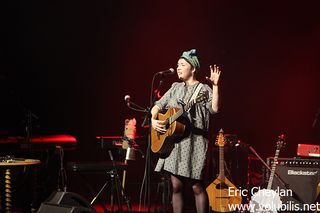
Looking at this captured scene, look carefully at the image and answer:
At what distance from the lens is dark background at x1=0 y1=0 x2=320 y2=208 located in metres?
7.51

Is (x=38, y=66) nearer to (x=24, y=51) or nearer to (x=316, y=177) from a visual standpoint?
(x=24, y=51)

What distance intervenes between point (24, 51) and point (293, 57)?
4.23 m

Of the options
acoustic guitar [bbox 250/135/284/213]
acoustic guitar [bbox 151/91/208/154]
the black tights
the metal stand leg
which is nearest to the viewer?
the black tights

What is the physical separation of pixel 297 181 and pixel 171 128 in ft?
7.90

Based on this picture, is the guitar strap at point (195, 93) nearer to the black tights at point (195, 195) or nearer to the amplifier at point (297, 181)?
the black tights at point (195, 195)

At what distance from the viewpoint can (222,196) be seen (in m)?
6.21

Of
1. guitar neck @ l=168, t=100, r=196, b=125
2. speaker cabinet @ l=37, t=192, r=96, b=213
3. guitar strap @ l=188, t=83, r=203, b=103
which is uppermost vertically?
Result: guitar strap @ l=188, t=83, r=203, b=103

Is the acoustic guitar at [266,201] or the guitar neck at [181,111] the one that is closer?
the guitar neck at [181,111]

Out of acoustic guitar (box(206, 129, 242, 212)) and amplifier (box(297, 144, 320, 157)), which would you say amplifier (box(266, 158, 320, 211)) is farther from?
acoustic guitar (box(206, 129, 242, 212))

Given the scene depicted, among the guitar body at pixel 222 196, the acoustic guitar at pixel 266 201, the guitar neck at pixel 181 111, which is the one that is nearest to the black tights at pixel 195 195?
the guitar neck at pixel 181 111

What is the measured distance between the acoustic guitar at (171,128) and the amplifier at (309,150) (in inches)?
97.6

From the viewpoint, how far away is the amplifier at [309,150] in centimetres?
633

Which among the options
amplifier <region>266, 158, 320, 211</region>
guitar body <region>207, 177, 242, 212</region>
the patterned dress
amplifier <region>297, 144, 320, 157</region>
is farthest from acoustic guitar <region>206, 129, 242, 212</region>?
the patterned dress

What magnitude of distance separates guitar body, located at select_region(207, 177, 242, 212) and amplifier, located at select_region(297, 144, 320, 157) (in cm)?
103
